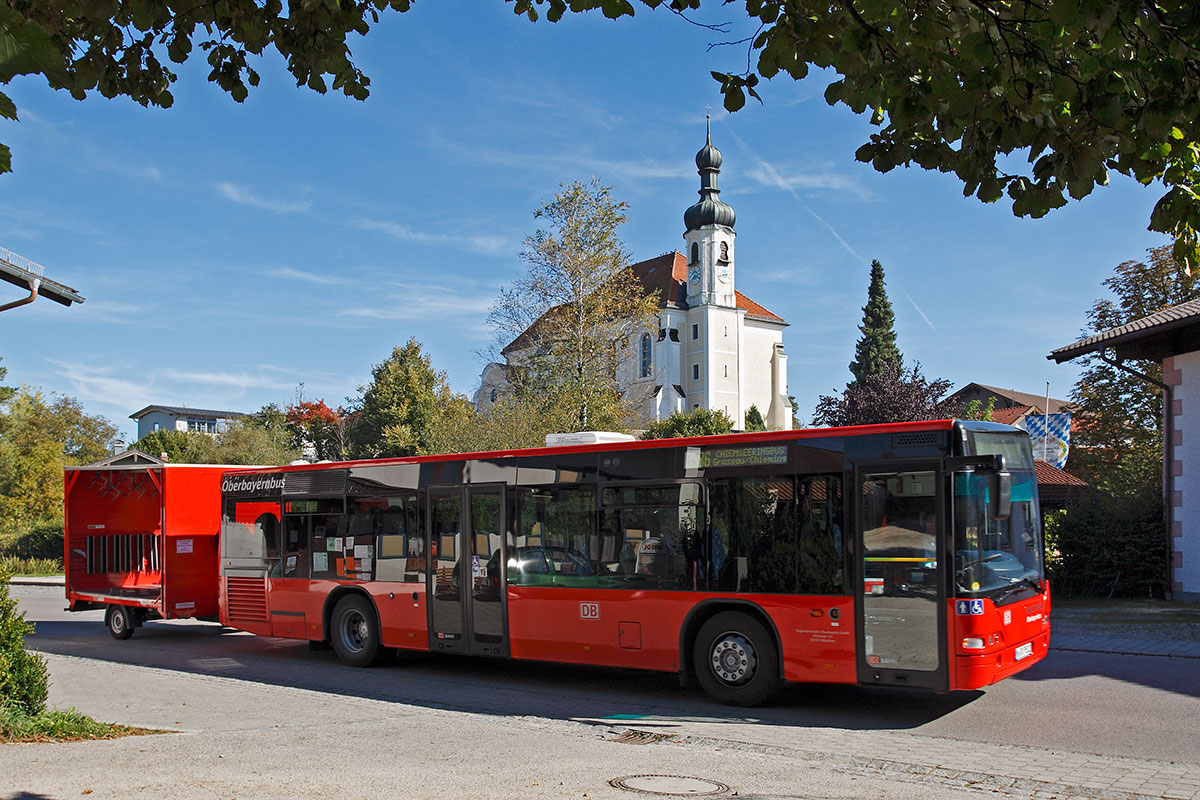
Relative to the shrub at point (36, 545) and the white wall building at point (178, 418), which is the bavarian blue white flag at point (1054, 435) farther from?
the white wall building at point (178, 418)

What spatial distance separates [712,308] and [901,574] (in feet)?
250

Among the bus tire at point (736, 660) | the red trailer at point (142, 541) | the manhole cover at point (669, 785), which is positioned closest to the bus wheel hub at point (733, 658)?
the bus tire at point (736, 660)

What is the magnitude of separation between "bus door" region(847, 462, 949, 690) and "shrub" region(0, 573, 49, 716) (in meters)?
7.16

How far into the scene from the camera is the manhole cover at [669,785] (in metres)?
6.51

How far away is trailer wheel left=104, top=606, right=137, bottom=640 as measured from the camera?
16984mm

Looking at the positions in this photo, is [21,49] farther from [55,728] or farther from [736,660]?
[736,660]

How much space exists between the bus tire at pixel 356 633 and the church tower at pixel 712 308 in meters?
70.1

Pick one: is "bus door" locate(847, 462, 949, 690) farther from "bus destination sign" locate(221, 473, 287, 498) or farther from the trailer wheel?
the trailer wheel

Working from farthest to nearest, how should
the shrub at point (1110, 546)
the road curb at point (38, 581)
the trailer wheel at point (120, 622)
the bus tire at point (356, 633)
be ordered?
1. the road curb at point (38, 581)
2. the shrub at point (1110, 546)
3. the trailer wheel at point (120, 622)
4. the bus tire at point (356, 633)

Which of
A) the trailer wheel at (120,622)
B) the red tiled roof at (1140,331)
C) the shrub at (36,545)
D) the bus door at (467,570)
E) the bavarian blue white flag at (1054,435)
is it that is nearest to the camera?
the bus door at (467,570)

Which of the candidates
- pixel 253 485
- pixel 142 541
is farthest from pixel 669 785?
pixel 142 541

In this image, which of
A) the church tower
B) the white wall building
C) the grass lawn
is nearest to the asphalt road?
the grass lawn

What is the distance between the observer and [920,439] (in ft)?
30.9

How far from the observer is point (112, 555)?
704 inches
